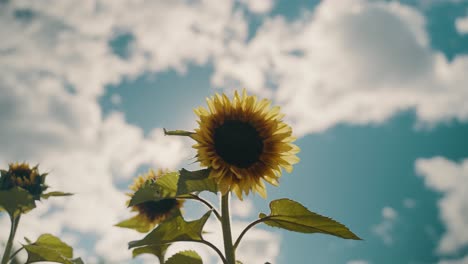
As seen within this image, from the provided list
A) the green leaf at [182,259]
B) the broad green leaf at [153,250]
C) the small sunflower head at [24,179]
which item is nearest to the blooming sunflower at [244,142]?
the green leaf at [182,259]

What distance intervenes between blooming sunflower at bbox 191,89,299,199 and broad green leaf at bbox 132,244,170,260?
29.4 inches

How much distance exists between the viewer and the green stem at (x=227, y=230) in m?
1.78

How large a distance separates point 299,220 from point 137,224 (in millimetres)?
1913

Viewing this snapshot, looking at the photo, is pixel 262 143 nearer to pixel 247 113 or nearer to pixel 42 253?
pixel 247 113

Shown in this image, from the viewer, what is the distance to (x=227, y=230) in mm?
1868

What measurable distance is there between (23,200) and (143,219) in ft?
3.32

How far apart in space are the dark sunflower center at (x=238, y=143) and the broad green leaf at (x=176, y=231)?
44 cm

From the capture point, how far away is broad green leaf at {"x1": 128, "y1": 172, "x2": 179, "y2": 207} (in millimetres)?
1899

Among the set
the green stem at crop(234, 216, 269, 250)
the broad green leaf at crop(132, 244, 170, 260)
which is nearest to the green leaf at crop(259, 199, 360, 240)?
the green stem at crop(234, 216, 269, 250)

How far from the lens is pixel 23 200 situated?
10.7 feet

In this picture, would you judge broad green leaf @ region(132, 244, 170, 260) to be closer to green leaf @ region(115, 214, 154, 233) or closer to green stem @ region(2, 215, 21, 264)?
green leaf @ region(115, 214, 154, 233)

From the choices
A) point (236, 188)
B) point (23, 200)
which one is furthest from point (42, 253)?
point (236, 188)

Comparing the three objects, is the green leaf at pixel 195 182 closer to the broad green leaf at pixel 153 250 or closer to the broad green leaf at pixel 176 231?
the broad green leaf at pixel 176 231

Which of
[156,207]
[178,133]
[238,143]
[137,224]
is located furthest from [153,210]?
[178,133]
